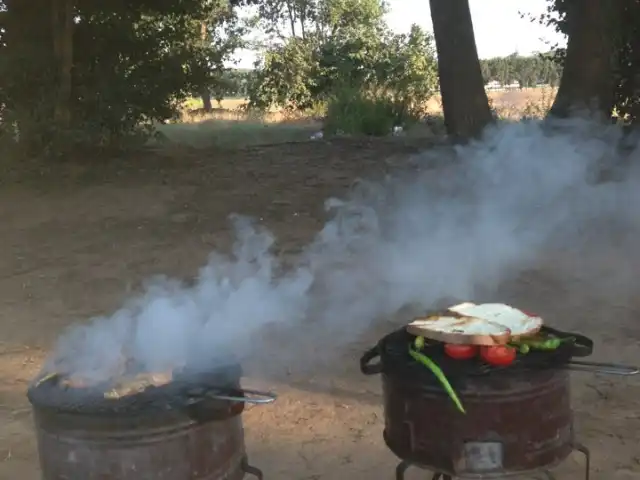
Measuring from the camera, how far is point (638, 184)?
301 inches

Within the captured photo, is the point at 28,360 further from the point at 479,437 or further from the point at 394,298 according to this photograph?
the point at 479,437

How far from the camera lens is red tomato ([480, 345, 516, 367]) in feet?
7.47

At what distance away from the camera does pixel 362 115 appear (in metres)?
11.7

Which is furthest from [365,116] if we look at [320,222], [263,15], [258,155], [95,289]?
[263,15]

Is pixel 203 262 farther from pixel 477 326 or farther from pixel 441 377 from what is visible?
pixel 441 377

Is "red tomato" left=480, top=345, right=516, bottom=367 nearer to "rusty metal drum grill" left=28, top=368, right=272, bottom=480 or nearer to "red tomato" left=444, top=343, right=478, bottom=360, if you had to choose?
"red tomato" left=444, top=343, right=478, bottom=360

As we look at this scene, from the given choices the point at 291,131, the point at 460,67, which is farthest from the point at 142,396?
the point at 291,131

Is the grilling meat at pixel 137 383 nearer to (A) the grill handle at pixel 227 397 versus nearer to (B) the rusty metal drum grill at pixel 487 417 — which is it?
(A) the grill handle at pixel 227 397

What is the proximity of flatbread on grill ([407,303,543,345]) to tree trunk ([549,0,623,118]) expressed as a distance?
6.64m

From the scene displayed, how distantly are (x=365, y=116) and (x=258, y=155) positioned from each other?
8.24ft

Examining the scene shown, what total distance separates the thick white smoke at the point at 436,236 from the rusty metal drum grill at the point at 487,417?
1.16 meters

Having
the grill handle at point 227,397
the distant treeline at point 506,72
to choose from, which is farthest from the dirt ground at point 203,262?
the distant treeline at point 506,72

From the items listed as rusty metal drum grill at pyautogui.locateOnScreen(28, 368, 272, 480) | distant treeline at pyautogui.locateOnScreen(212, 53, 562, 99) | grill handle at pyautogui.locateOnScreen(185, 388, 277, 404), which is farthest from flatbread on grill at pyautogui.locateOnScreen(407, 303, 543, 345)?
distant treeline at pyautogui.locateOnScreen(212, 53, 562, 99)

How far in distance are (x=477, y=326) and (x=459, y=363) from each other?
191 mm
